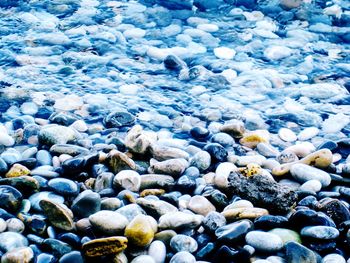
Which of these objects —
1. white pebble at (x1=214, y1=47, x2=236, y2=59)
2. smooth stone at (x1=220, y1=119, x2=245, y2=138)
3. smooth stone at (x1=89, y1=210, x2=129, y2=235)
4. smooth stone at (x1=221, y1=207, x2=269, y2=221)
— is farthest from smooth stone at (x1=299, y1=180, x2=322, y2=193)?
white pebble at (x1=214, y1=47, x2=236, y2=59)

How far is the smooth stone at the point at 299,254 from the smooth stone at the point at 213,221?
13.6 inches

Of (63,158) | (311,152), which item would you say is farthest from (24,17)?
(311,152)

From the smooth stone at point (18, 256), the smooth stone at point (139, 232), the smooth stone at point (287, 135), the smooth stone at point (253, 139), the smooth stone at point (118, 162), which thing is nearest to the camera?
the smooth stone at point (18, 256)

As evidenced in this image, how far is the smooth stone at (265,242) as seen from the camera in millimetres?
2295

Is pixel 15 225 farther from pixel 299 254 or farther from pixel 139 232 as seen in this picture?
pixel 299 254

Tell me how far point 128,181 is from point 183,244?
574mm

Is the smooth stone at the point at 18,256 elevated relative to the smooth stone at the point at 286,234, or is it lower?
lower

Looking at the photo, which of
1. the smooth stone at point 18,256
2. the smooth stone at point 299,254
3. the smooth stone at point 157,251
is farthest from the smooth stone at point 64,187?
the smooth stone at point 299,254

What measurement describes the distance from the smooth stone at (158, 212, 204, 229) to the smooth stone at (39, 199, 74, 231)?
43 cm

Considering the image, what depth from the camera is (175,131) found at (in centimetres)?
351

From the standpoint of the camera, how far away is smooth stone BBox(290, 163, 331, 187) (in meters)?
2.80

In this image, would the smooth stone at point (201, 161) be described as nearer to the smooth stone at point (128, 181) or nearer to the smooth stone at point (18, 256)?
the smooth stone at point (128, 181)

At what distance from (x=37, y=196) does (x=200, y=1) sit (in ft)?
11.5

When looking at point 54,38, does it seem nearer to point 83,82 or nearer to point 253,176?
point 83,82
